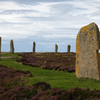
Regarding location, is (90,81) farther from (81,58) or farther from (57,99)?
(57,99)

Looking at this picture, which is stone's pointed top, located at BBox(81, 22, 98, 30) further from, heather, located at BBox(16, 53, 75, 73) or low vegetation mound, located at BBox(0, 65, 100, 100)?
heather, located at BBox(16, 53, 75, 73)

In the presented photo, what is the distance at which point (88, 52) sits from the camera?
46.7 feet

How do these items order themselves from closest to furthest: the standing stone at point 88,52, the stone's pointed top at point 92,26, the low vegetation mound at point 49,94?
the low vegetation mound at point 49,94 < the standing stone at point 88,52 < the stone's pointed top at point 92,26

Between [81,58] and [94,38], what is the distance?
199cm

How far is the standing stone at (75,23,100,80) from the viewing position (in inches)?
546

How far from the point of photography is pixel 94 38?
13.8m

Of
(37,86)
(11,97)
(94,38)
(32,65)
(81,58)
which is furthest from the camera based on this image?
(32,65)

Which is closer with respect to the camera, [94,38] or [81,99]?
[81,99]

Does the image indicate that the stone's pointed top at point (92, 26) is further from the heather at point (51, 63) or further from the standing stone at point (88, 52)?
the heather at point (51, 63)

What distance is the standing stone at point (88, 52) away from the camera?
13.9 meters

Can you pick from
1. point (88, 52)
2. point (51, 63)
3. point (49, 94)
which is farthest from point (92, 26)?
point (51, 63)

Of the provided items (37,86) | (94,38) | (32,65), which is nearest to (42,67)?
(32,65)

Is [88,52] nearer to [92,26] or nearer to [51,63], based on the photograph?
[92,26]

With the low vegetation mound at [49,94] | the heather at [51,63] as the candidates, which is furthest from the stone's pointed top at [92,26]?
the heather at [51,63]
